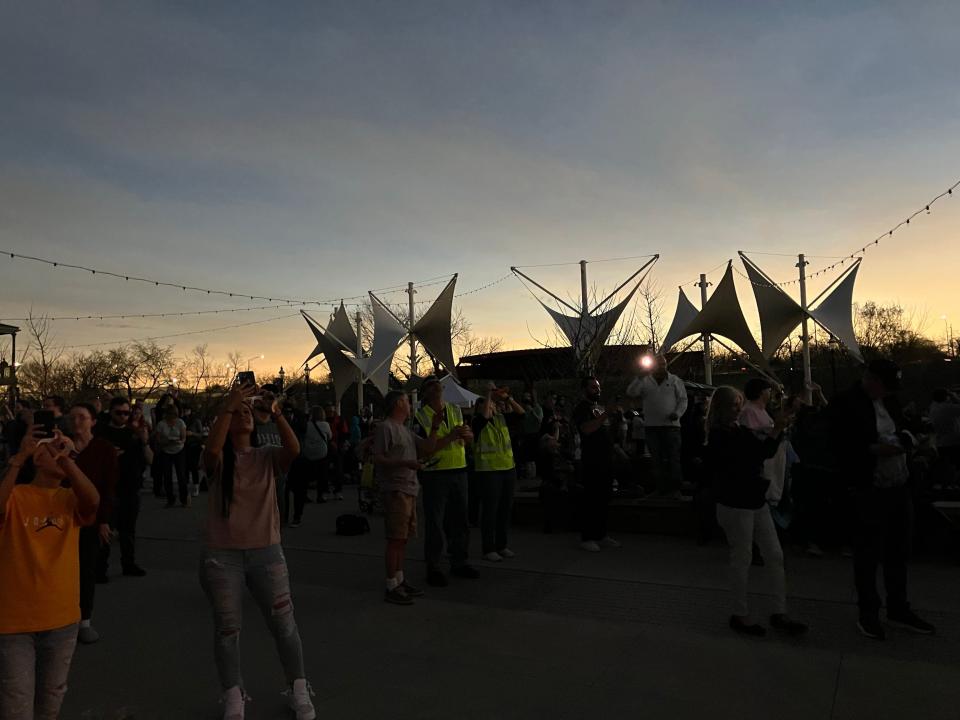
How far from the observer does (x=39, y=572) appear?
112 inches

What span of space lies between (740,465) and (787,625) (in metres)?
1.11

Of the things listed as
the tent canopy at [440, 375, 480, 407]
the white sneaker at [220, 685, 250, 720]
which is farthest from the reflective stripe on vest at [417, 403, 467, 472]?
the tent canopy at [440, 375, 480, 407]

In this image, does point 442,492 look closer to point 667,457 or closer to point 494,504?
point 494,504

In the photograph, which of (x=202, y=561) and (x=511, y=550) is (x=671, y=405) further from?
(x=202, y=561)

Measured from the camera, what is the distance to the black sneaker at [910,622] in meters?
4.64

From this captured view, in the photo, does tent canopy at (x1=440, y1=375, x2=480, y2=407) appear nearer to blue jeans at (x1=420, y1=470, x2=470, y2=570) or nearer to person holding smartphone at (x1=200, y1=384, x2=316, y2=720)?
blue jeans at (x1=420, y1=470, x2=470, y2=570)

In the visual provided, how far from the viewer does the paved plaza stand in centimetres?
366

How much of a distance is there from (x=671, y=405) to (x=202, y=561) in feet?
20.8

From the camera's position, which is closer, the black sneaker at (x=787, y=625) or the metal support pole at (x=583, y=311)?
the black sneaker at (x=787, y=625)

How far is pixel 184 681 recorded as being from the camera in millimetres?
4109

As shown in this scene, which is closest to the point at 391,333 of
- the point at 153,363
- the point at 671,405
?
the point at 671,405

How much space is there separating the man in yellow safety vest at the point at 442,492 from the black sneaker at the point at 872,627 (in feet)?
10.4

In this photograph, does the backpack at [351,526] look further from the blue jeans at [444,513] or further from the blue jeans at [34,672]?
the blue jeans at [34,672]

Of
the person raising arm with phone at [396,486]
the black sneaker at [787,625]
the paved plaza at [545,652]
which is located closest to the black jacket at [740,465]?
the black sneaker at [787,625]
